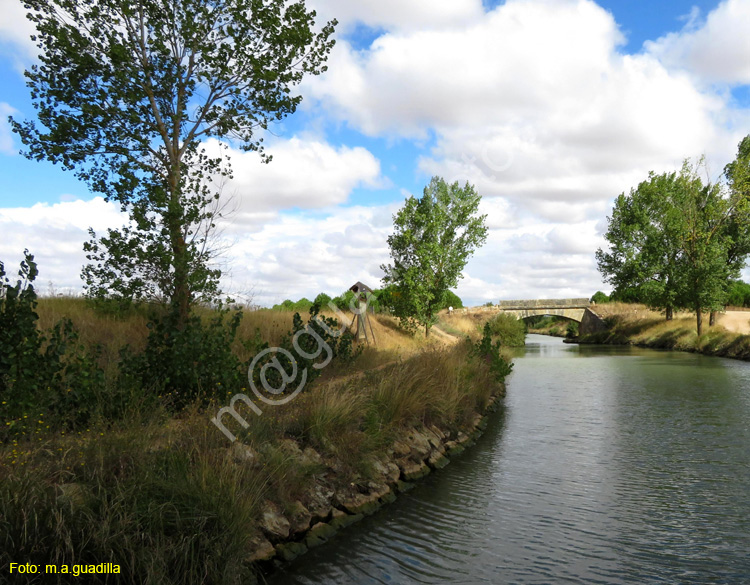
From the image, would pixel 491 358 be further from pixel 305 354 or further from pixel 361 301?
pixel 305 354

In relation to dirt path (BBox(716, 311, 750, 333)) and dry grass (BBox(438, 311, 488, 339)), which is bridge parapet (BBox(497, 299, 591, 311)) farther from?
dirt path (BBox(716, 311, 750, 333))

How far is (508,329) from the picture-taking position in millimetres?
47625

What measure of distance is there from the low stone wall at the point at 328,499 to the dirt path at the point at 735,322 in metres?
36.6

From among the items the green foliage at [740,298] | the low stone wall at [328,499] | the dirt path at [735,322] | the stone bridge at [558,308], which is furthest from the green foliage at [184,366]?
the green foliage at [740,298]

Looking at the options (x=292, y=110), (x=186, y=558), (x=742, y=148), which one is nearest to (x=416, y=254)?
(x=292, y=110)

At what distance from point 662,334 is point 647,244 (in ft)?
24.8

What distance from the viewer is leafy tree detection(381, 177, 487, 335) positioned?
90.1ft

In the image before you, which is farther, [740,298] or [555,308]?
[555,308]

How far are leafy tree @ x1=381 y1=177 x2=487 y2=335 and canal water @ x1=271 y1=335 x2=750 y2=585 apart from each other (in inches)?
466

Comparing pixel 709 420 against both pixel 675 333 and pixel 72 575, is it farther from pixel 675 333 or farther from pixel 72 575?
pixel 675 333

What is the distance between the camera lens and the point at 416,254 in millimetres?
27922

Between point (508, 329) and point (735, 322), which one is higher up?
point (735, 322)

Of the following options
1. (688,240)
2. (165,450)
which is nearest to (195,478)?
(165,450)

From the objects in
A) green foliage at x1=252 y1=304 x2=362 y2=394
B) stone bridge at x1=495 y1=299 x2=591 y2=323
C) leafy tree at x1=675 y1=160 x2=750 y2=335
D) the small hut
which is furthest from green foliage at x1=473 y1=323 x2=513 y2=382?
stone bridge at x1=495 y1=299 x2=591 y2=323
